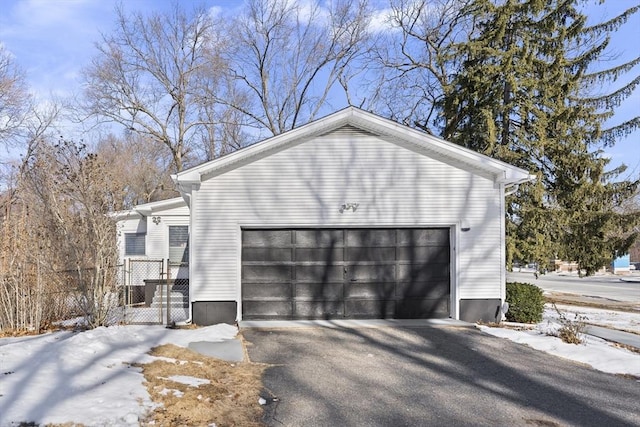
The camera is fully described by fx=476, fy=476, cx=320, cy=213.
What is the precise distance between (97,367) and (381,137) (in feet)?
23.1

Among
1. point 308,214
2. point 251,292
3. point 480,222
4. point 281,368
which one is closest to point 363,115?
point 308,214

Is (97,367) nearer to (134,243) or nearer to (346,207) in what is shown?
(346,207)

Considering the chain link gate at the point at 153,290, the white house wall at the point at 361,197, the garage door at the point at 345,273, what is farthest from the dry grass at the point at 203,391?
the chain link gate at the point at 153,290

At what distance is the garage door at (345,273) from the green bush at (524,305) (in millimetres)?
1461

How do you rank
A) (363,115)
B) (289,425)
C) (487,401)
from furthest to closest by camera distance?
(363,115) → (487,401) → (289,425)

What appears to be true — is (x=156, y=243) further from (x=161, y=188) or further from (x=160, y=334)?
(x=161, y=188)

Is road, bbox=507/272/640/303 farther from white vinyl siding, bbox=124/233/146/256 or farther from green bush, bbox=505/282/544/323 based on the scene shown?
white vinyl siding, bbox=124/233/146/256

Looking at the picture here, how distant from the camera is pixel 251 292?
1006cm

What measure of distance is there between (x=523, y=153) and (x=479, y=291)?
6.35m

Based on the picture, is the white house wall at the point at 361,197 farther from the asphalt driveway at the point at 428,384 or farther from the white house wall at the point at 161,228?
the white house wall at the point at 161,228

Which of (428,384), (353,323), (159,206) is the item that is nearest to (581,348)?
(428,384)

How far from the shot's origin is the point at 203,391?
528 centimetres

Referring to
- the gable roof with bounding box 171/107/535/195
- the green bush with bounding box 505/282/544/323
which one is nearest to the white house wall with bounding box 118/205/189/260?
the gable roof with bounding box 171/107/535/195

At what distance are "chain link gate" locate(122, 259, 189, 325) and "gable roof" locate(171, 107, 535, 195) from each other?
9.60 feet
